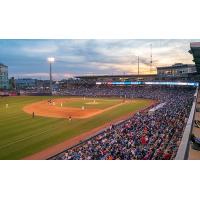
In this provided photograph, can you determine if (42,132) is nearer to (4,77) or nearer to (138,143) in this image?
(138,143)

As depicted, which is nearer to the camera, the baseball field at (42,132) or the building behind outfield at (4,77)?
the baseball field at (42,132)

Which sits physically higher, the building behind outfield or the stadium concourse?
the building behind outfield

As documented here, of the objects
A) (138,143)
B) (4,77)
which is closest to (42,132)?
(138,143)

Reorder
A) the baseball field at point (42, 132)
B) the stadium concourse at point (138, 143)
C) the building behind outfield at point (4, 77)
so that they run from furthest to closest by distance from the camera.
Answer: the building behind outfield at point (4, 77) < the baseball field at point (42, 132) < the stadium concourse at point (138, 143)

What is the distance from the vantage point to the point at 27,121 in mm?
25344

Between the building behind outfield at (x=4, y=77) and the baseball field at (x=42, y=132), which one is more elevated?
the building behind outfield at (x=4, y=77)

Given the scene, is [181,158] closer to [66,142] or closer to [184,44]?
[66,142]

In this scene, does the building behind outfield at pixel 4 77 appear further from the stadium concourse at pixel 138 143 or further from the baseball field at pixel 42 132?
the stadium concourse at pixel 138 143

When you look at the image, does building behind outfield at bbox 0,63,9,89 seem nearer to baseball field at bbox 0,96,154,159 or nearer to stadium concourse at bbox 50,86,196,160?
baseball field at bbox 0,96,154,159

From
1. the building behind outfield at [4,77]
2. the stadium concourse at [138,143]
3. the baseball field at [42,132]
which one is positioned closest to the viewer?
the stadium concourse at [138,143]

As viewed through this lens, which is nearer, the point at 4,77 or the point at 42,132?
the point at 42,132

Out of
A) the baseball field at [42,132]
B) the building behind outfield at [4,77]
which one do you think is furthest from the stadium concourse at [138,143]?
the building behind outfield at [4,77]

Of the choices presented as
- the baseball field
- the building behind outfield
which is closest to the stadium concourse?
the baseball field
